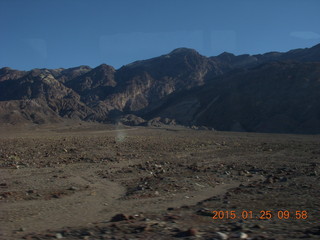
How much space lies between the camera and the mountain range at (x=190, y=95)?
7981 centimetres

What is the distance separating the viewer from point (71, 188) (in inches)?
549

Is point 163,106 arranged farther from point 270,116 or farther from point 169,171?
point 169,171

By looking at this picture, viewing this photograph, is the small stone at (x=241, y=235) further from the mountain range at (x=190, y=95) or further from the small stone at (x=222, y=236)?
the mountain range at (x=190, y=95)

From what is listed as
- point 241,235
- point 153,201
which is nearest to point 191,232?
point 241,235

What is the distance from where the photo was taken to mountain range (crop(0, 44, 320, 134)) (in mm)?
79812
